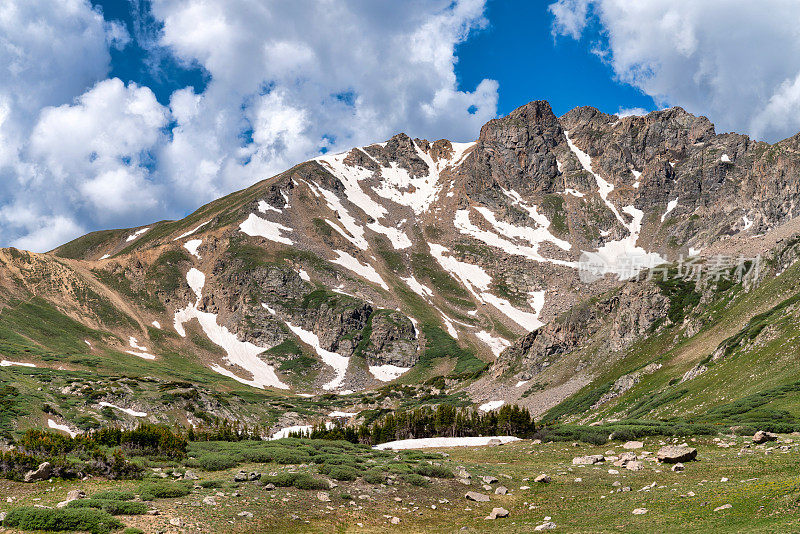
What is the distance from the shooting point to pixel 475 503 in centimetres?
2314

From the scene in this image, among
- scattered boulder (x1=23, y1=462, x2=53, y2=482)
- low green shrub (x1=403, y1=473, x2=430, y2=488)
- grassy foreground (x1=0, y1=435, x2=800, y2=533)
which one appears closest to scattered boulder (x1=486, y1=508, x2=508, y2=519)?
grassy foreground (x1=0, y1=435, x2=800, y2=533)

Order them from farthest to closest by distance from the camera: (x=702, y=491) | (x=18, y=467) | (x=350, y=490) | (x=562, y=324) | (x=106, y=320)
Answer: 1. (x=106, y=320)
2. (x=562, y=324)
3. (x=350, y=490)
4. (x=18, y=467)
5. (x=702, y=491)

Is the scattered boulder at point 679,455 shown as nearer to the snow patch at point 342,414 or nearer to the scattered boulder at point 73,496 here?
the scattered boulder at point 73,496

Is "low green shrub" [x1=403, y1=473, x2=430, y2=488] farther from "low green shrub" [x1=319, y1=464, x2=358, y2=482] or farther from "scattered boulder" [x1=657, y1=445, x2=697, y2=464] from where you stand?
"scattered boulder" [x1=657, y1=445, x2=697, y2=464]

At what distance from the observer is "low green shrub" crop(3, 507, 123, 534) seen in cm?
1577

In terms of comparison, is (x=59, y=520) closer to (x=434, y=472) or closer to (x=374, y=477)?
(x=374, y=477)

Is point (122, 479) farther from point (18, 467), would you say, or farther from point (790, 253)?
point (790, 253)

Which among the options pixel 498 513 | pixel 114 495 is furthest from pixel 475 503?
pixel 114 495

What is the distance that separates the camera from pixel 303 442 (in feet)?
128

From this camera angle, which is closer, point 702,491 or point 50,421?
point 702,491

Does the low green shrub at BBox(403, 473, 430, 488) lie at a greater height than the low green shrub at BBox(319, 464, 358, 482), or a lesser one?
lesser

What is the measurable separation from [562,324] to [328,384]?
112 m

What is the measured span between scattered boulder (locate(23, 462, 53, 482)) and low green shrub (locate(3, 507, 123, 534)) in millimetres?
6264

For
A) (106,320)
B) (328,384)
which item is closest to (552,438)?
(328,384)
